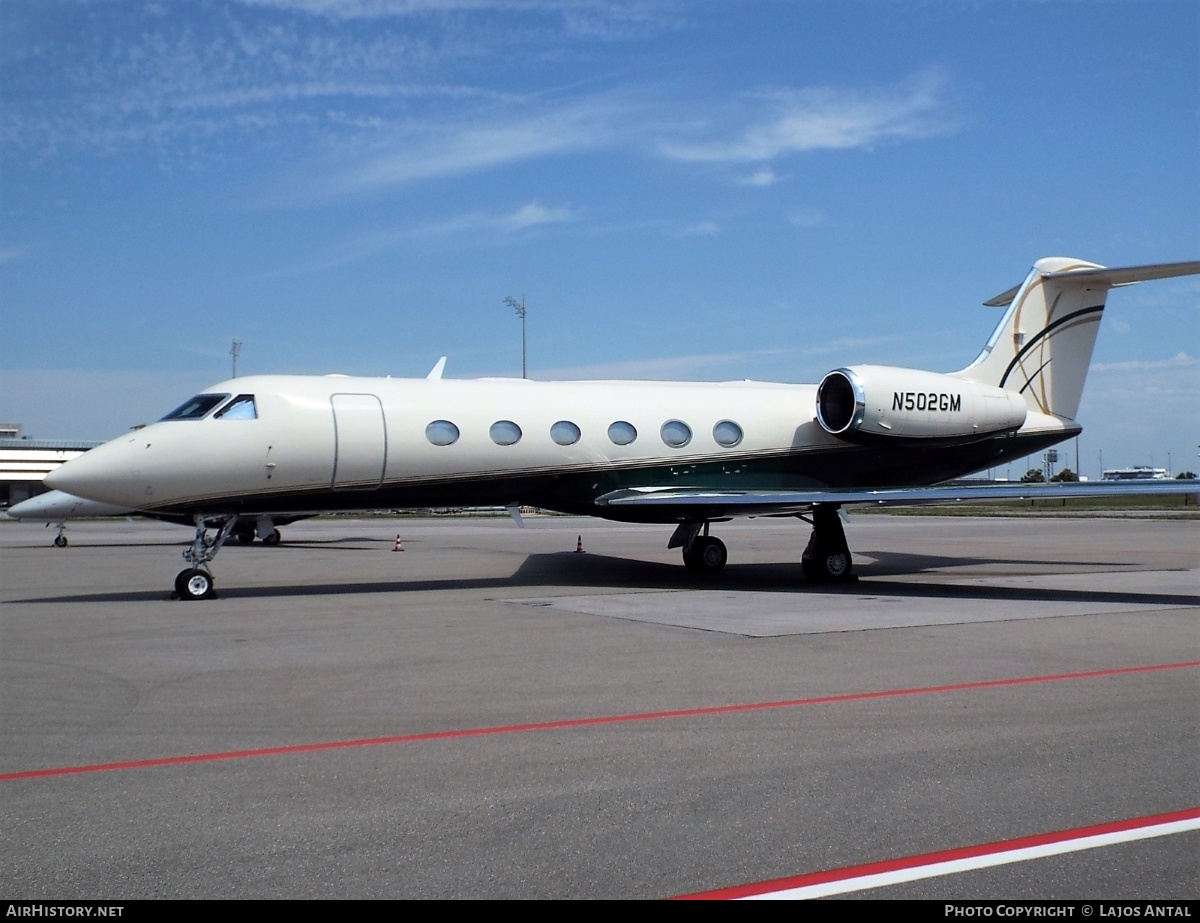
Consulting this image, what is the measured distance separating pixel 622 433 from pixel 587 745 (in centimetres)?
1142

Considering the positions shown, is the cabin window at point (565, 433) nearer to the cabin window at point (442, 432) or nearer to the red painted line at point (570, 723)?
the cabin window at point (442, 432)

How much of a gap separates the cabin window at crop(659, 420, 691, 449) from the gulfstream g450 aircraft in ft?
0.08

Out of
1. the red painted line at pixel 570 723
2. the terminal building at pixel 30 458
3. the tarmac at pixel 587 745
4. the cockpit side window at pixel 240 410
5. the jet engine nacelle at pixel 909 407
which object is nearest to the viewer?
the tarmac at pixel 587 745

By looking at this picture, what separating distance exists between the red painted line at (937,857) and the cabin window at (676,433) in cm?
1312

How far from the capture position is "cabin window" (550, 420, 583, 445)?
17.0 meters

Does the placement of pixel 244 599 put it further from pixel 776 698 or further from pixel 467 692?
pixel 776 698

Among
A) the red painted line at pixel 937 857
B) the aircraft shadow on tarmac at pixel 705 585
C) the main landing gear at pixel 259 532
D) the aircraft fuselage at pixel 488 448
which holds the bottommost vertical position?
the red painted line at pixel 937 857

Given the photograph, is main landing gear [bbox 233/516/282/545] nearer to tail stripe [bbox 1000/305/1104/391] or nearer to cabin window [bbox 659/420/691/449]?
cabin window [bbox 659/420/691/449]

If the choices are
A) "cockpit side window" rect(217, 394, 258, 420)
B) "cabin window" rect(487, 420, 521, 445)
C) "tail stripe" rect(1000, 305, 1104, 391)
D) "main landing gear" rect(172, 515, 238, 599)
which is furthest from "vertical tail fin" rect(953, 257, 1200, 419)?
"main landing gear" rect(172, 515, 238, 599)

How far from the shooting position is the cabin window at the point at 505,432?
16500 millimetres

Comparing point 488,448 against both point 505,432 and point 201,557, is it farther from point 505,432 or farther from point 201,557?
point 201,557

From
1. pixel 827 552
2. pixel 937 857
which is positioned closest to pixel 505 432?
pixel 827 552

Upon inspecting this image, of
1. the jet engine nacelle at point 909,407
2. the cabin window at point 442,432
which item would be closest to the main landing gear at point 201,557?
the cabin window at point 442,432

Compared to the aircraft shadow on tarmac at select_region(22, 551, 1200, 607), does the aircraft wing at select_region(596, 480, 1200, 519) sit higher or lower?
higher
